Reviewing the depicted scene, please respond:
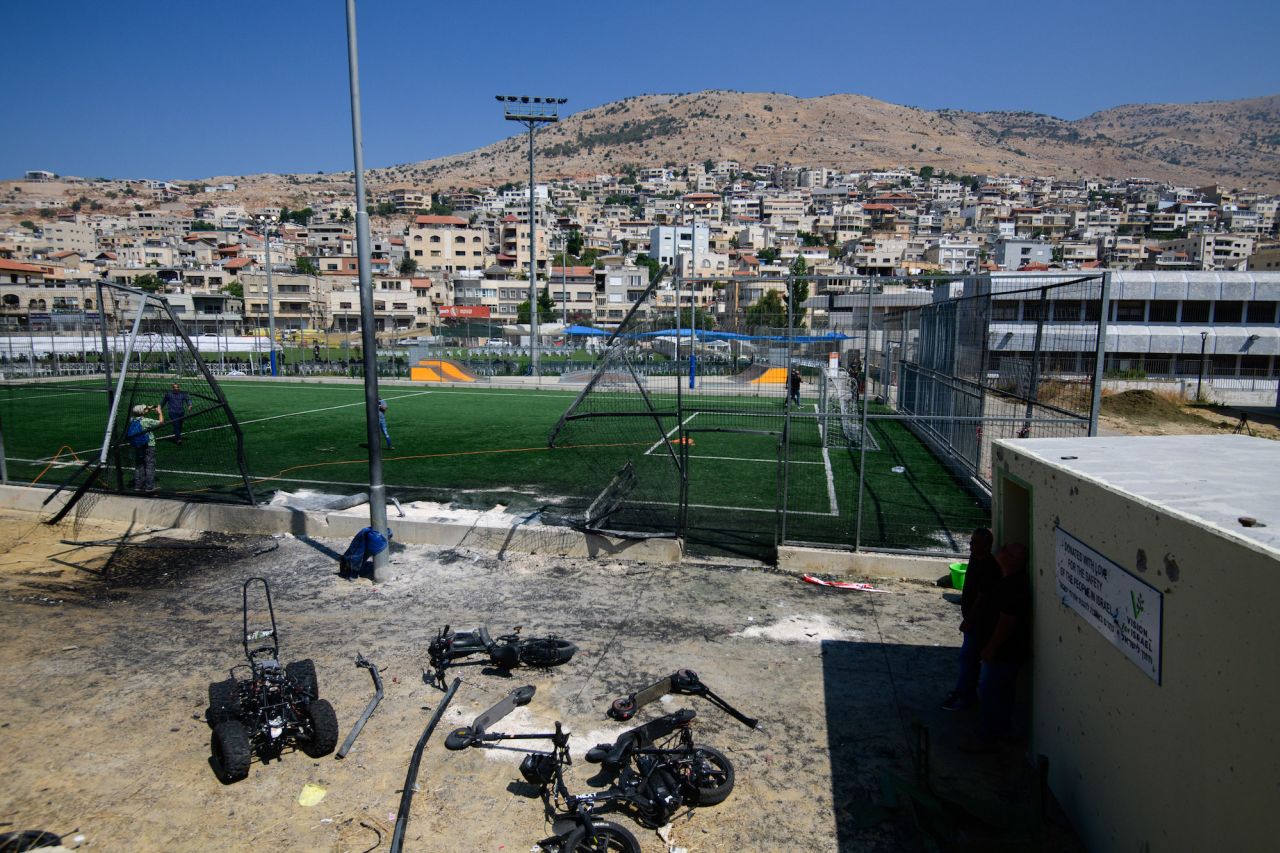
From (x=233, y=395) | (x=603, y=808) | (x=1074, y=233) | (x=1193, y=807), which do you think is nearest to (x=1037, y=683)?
(x=1193, y=807)

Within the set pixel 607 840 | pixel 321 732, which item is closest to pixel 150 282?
pixel 321 732

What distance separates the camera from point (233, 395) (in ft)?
108

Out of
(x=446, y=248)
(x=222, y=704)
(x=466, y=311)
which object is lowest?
(x=222, y=704)

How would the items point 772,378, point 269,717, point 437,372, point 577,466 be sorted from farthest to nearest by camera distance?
point 437,372 → point 577,466 → point 772,378 → point 269,717

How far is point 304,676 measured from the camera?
619 cm

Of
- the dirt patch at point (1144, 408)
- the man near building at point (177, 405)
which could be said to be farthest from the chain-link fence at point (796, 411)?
the dirt patch at point (1144, 408)

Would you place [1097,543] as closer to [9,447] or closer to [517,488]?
[517,488]

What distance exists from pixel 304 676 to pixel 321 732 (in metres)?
0.69

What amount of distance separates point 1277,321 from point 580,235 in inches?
5676

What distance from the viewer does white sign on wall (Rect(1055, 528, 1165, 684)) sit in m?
3.85

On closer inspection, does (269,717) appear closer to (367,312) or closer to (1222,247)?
(367,312)

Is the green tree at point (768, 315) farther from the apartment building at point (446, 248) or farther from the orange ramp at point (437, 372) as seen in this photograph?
the apartment building at point (446, 248)

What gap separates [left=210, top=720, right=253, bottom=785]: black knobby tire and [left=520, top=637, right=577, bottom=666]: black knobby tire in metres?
2.51

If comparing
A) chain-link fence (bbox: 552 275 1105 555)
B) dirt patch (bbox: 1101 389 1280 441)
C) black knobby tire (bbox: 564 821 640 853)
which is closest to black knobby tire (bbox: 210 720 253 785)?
black knobby tire (bbox: 564 821 640 853)
